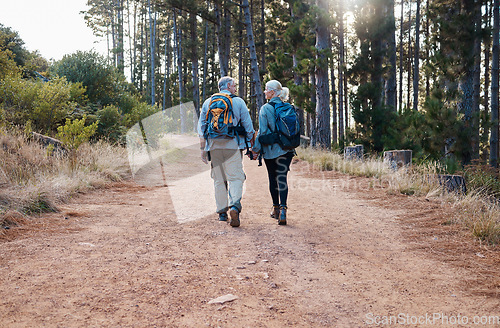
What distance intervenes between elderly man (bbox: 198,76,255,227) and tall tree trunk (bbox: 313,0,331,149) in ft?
33.6

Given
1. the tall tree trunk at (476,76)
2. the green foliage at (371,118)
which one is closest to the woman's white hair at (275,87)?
the tall tree trunk at (476,76)

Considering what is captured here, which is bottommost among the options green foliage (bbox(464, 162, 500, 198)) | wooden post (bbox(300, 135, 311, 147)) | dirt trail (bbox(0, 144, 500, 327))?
dirt trail (bbox(0, 144, 500, 327))

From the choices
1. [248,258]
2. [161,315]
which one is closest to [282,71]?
[248,258]

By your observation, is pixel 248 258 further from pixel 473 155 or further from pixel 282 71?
pixel 282 71

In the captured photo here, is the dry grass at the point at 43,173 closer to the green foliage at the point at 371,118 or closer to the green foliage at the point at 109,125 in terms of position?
the green foliage at the point at 109,125

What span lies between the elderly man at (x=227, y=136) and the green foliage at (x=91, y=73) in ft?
33.0

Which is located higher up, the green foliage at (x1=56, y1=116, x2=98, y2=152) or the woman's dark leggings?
the green foliage at (x1=56, y1=116, x2=98, y2=152)

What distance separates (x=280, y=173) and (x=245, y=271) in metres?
2.12

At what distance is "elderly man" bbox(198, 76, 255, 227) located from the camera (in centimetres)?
519

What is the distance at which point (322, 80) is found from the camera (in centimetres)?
1508

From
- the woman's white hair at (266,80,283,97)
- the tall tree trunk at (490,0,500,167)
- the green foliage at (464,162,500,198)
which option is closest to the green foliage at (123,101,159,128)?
the woman's white hair at (266,80,283,97)

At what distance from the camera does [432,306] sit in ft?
9.39

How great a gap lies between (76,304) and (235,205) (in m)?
2.72

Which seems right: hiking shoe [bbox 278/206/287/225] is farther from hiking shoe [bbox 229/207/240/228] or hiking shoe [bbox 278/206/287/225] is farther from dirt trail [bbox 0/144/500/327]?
hiking shoe [bbox 229/207/240/228]
